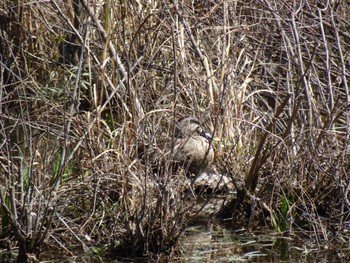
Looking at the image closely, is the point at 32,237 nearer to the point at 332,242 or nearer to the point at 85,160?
the point at 85,160

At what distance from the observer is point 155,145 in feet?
18.4

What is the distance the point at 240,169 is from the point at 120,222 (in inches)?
52.6

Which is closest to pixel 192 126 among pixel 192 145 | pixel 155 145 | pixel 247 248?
pixel 192 145

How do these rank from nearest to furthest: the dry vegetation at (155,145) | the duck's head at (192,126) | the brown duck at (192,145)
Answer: the dry vegetation at (155,145) → the brown duck at (192,145) → the duck's head at (192,126)

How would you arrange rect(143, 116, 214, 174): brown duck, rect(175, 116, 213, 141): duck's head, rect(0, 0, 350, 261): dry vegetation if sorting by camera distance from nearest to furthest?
1. rect(0, 0, 350, 261): dry vegetation
2. rect(143, 116, 214, 174): brown duck
3. rect(175, 116, 213, 141): duck's head

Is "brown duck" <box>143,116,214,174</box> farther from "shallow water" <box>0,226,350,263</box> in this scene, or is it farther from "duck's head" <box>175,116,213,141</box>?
"shallow water" <box>0,226,350,263</box>

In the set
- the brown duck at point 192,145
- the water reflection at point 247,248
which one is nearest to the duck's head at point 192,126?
the brown duck at point 192,145

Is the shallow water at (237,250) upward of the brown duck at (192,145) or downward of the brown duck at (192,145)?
downward

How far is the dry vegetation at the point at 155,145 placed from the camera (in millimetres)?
5285

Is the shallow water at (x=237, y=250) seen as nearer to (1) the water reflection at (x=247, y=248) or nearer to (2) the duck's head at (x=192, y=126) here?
(1) the water reflection at (x=247, y=248)

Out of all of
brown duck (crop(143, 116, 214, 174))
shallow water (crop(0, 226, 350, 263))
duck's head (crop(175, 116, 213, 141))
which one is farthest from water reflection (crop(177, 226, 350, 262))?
duck's head (crop(175, 116, 213, 141))

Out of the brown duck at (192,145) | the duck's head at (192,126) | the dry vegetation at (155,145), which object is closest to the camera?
the dry vegetation at (155,145)

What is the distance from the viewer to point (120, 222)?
557 centimetres

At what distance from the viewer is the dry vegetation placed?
5285 millimetres
